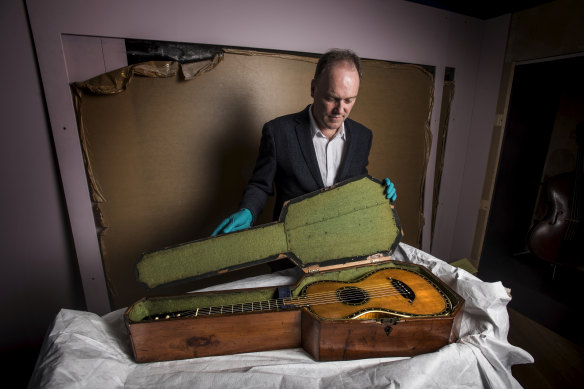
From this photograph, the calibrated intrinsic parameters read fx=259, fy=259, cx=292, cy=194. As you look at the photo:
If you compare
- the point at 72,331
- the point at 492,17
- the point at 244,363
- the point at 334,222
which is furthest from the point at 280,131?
the point at 492,17

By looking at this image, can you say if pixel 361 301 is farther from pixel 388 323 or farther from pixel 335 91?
pixel 335 91

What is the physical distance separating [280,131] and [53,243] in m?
1.43

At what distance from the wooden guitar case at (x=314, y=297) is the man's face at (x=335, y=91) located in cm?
35

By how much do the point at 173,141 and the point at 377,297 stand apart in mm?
1391

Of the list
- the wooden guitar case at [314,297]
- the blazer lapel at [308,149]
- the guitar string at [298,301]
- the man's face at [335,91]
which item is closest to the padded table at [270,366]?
the wooden guitar case at [314,297]

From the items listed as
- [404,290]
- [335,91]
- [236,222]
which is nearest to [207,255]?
[236,222]

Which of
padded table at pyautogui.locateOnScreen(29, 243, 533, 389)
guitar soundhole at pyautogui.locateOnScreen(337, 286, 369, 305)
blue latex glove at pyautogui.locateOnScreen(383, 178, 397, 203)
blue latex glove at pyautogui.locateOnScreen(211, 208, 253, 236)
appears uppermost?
blue latex glove at pyautogui.locateOnScreen(383, 178, 397, 203)

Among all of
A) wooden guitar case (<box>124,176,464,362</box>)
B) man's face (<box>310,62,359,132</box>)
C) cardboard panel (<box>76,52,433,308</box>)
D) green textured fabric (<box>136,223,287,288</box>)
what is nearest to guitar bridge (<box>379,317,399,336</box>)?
wooden guitar case (<box>124,176,464,362</box>)

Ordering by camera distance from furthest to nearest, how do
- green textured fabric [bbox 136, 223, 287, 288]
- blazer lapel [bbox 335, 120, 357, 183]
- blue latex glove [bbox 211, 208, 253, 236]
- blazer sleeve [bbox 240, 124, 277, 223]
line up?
blazer lapel [bbox 335, 120, 357, 183], blazer sleeve [bbox 240, 124, 277, 223], blue latex glove [bbox 211, 208, 253, 236], green textured fabric [bbox 136, 223, 287, 288]

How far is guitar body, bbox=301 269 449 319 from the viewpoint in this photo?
950mm

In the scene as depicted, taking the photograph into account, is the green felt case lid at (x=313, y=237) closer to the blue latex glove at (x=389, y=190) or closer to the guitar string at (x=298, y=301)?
the blue latex glove at (x=389, y=190)

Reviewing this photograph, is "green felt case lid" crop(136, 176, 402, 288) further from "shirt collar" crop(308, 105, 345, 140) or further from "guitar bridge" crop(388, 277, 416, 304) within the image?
"shirt collar" crop(308, 105, 345, 140)

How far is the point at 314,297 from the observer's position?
1042 millimetres

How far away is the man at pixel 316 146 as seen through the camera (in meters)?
1.23
